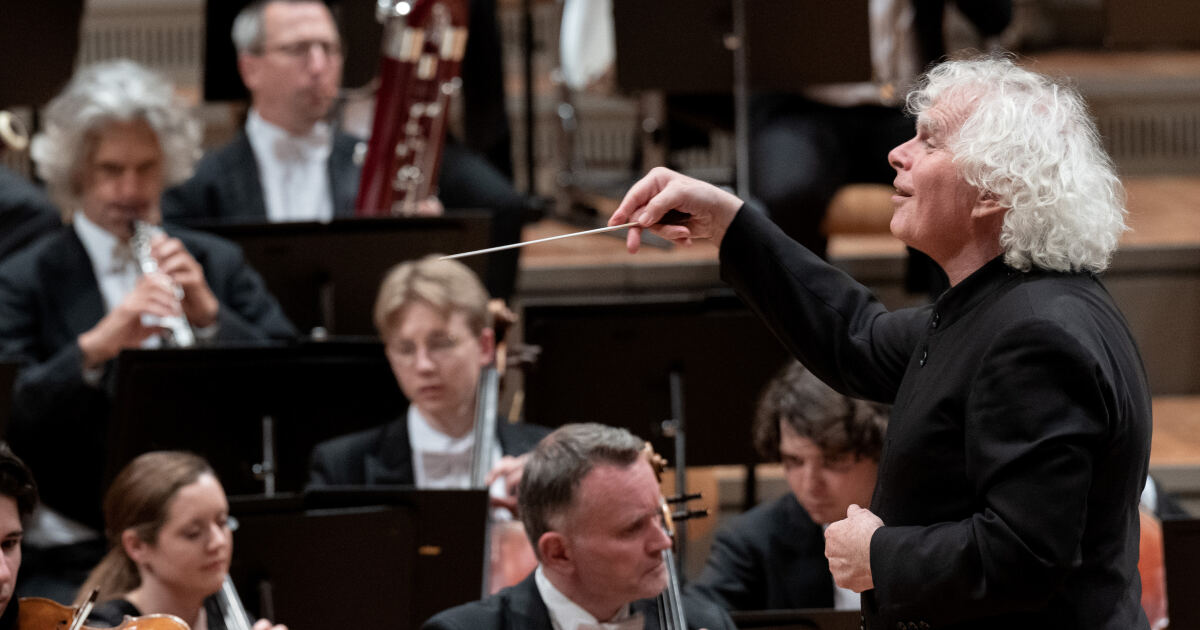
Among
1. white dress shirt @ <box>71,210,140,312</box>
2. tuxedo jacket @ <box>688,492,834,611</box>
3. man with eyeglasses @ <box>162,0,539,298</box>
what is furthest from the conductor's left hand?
man with eyeglasses @ <box>162,0,539,298</box>

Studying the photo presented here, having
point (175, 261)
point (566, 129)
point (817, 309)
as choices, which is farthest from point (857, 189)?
point (817, 309)

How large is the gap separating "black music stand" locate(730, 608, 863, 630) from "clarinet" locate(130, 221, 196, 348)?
138 cm

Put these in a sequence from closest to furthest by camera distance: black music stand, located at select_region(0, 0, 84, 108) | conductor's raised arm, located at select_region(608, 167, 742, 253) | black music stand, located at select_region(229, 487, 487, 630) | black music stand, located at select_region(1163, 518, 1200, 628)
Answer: conductor's raised arm, located at select_region(608, 167, 742, 253) → black music stand, located at select_region(1163, 518, 1200, 628) → black music stand, located at select_region(229, 487, 487, 630) → black music stand, located at select_region(0, 0, 84, 108)

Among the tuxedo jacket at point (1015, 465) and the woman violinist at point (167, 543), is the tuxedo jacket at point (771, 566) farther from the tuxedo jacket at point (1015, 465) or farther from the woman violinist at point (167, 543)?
the tuxedo jacket at point (1015, 465)

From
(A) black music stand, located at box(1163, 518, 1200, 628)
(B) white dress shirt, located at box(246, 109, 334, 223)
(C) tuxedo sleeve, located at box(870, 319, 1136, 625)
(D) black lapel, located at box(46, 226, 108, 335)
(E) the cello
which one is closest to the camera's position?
(C) tuxedo sleeve, located at box(870, 319, 1136, 625)

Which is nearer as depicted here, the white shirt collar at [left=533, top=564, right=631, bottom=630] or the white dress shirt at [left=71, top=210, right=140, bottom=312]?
the white shirt collar at [left=533, top=564, right=631, bottom=630]

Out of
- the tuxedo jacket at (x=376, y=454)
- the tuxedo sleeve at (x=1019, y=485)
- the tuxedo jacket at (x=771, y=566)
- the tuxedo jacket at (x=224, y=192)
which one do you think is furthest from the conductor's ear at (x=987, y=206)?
the tuxedo jacket at (x=224, y=192)

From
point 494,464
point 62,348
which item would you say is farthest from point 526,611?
point 62,348

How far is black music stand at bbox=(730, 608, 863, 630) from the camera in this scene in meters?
2.14

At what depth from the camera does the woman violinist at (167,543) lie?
7.74 ft

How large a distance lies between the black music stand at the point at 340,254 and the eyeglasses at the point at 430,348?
0.32 metres

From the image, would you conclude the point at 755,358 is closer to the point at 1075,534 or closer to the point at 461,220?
the point at 461,220

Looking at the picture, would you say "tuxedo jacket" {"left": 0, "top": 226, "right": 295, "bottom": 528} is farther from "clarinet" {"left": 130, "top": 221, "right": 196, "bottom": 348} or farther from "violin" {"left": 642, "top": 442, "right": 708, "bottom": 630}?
"violin" {"left": 642, "top": 442, "right": 708, "bottom": 630}

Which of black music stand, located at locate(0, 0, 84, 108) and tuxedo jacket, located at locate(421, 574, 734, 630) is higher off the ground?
black music stand, located at locate(0, 0, 84, 108)
